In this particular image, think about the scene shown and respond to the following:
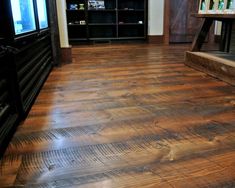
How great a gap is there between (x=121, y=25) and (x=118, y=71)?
322 cm

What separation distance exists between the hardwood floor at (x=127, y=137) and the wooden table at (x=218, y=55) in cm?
14

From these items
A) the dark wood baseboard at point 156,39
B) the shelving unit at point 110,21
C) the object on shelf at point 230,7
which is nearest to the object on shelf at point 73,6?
the shelving unit at point 110,21

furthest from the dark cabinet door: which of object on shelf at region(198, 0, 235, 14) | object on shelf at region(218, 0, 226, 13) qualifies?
object on shelf at region(218, 0, 226, 13)

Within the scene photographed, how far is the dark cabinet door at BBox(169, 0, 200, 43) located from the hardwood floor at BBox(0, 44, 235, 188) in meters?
3.50

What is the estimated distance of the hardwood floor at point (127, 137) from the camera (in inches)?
38.8

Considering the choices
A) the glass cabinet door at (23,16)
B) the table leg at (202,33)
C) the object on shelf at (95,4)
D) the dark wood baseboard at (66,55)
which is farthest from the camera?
the object on shelf at (95,4)

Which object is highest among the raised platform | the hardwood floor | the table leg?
the table leg

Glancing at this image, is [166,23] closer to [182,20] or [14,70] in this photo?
[182,20]

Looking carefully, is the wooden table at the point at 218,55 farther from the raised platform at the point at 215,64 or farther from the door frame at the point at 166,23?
the door frame at the point at 166,23

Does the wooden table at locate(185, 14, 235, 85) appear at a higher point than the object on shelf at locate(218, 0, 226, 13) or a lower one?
lower

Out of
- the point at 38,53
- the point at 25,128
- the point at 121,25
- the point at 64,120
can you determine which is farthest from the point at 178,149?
the point at 121,25

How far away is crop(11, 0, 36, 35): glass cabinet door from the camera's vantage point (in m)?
1.55

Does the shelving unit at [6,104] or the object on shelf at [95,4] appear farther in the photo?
the object on shelf at [95,4]

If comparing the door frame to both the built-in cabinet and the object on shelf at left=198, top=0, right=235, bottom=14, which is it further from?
the built-in cabinet
